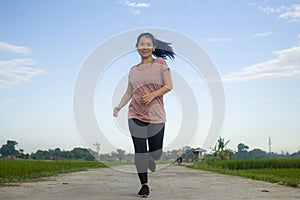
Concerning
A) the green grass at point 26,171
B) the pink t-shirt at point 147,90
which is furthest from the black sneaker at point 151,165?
the green grass at point 26,171

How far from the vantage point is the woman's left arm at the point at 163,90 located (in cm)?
468

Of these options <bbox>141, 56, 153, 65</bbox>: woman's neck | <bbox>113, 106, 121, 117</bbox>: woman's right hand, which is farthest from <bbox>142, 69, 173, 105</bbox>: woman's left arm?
<bbox>113, 106, 121, 117</bbox>: woman's right hand

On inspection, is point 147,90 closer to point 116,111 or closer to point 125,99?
point 125,99

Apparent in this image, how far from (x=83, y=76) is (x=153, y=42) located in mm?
1014

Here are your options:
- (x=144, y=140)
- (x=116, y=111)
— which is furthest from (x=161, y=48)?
(x=144, y=140)

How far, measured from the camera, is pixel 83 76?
14.9ft

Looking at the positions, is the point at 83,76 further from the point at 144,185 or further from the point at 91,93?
the point at 144,185

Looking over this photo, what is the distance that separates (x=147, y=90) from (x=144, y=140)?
1.80ft

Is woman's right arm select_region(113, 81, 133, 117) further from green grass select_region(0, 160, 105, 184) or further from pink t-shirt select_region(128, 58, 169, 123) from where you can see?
green grass select_region(0, 160, 105, 184)

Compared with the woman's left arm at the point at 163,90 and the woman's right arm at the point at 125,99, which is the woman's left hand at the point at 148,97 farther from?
the woman's right arm at the point at 125,99

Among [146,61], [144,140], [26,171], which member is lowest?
[26,171]

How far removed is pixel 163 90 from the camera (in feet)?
15.7

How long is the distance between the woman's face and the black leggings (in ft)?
2.51

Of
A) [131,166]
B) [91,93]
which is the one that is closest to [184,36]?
[91,93]
